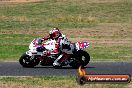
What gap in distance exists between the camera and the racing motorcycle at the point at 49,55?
69.9ft

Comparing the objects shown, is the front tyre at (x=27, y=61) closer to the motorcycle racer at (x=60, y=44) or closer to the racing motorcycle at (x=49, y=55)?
the racing motorcycle at (x=49, y=55)

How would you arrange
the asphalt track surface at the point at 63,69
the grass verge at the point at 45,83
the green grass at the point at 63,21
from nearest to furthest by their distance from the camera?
the grass verge at the point at 45,83 < the asphalt track surface at the point at 63,69 < the green grass at the point at 63,21

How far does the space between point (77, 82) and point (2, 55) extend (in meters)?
9.82

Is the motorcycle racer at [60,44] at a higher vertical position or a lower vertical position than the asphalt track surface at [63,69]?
higher

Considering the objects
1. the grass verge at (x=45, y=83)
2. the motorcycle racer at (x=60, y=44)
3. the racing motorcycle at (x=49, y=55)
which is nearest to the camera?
the grass verge at (x=45, y=83)

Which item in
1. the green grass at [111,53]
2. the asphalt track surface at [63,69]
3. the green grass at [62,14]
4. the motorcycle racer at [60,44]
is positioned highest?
the motorcycle racer at [60,44]

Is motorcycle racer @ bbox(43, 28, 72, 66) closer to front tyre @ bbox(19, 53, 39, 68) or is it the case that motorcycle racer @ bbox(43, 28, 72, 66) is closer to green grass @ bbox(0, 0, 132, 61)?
front tyre @ bbox(19, 53, 39, 68)

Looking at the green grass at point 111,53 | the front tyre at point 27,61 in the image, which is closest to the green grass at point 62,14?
the green grass at point 111,53

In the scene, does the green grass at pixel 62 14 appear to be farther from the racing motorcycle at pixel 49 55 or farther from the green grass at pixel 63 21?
the racing motorcycle at pixel 49 55

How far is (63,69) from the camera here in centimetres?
2111

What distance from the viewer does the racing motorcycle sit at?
21.3m

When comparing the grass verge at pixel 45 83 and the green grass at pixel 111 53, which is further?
the green grass at pixel 111 53

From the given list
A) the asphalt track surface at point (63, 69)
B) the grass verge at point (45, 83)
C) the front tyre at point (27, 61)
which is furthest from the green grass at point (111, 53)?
the grass verge at point (45, 83)

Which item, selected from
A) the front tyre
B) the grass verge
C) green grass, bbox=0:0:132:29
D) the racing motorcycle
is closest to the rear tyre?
the racing motorcycle
